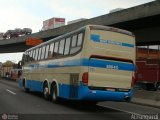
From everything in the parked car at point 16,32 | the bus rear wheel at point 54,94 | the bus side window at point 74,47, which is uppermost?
the parked car at point 16,32

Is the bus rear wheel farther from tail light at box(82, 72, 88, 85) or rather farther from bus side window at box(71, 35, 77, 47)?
tail light at box(82, 72, 88, 85)

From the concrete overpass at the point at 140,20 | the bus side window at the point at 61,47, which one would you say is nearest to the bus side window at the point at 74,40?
the bus side window at the point at 61,47

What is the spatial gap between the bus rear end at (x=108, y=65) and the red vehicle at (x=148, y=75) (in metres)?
17.2

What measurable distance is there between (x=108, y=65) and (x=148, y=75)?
1888 centimetres

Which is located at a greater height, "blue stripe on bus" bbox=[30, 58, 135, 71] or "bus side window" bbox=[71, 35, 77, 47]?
"bus side window" bbox=[71, 35, 77, 47]

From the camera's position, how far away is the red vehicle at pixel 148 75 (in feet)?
112

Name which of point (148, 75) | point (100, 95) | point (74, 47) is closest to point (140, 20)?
point (148, 75)

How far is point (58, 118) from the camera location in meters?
13.4

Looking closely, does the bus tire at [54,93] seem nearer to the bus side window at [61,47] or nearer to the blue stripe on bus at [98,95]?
the bus side window at [61,47]

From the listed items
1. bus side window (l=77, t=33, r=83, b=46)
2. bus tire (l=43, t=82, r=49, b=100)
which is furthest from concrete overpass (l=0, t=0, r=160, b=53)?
bus side window (l=77, t=33, r=83, b=46)

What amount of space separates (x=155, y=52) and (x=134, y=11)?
65.4 ft

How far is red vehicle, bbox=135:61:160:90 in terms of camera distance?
34.0 meters

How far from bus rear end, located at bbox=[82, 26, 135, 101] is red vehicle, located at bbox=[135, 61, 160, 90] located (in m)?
17.2

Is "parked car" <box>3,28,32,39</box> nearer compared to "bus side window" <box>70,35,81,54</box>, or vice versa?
"bus side window" <box>70,35,81,54</box>
